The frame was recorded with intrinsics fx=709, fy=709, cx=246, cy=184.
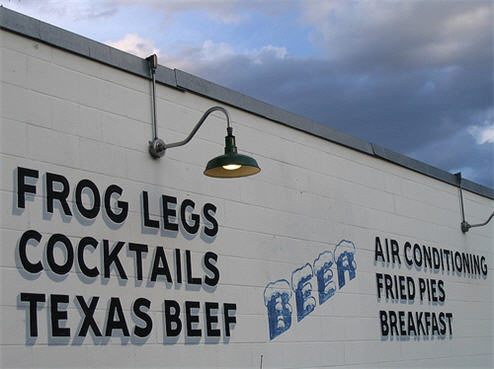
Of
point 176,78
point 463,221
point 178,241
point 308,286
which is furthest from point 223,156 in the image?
point 463,221

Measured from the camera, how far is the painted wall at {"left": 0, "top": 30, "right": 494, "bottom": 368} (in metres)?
5.85

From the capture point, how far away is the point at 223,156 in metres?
6.36

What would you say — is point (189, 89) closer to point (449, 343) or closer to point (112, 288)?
point (112, 288)

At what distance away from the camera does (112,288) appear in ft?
20.7

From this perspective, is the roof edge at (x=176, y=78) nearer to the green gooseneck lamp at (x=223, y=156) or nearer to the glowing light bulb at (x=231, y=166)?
the green gooseneck lamp at (x=223, y=156)

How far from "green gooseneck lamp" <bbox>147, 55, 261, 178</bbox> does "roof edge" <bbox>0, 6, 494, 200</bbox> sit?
0.28 meters

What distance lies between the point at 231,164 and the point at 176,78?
161cm

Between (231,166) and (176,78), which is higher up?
(176,78)

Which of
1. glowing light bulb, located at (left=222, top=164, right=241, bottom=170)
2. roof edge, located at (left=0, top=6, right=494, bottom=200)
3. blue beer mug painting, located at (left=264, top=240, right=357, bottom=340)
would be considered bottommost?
blue beer mug painting, located at (left=264, top=240, right=357, bottom=340)

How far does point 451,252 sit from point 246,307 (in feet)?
18.7

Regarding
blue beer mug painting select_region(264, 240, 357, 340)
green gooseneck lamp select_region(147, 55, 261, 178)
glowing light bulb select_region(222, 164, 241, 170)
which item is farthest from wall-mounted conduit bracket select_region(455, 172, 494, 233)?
glowing light bulb select_region(222, 164, 241, 170)

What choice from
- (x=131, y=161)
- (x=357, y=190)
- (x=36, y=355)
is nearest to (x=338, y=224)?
(x=357, y=190)

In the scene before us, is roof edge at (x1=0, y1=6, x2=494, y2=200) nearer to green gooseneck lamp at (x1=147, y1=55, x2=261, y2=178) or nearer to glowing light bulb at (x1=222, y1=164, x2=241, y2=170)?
green gooseneck lamp at (x1=147, y1=55, x2=261, y2=178)

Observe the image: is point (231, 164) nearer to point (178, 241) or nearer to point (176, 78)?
point (178, 241)
